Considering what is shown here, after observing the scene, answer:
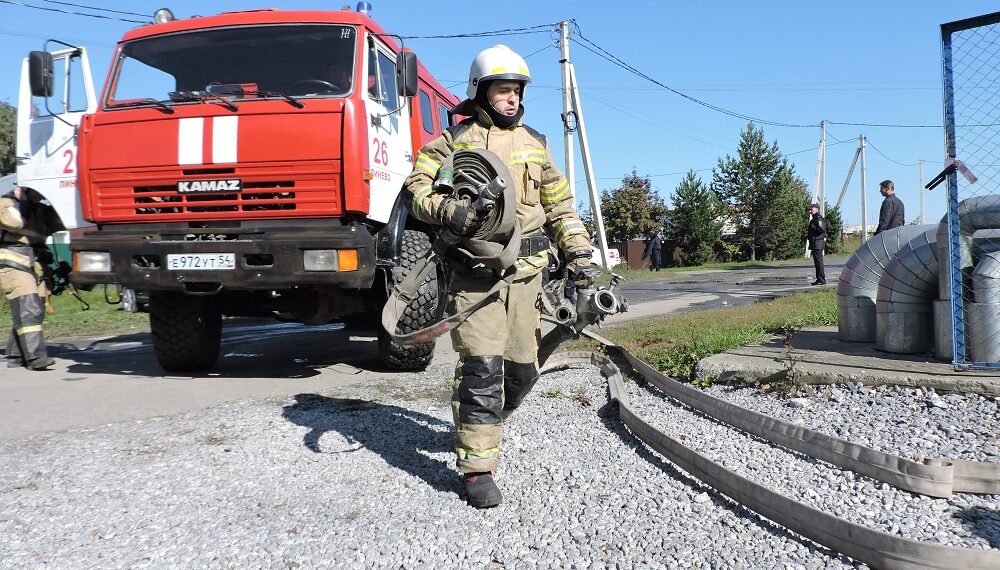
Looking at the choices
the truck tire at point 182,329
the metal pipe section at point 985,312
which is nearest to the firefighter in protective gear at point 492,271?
the metal pipe section at point 985,312

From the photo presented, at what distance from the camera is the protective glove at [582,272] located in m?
3.54

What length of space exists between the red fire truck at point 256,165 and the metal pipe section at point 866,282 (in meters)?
3.26

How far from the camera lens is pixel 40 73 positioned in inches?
229

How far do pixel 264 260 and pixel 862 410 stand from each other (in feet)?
13.6

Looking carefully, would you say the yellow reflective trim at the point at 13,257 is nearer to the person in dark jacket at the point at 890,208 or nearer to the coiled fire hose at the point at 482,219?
the coiled fire hose at the point at 482,219

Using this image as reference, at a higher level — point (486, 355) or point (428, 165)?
point (428, 165)

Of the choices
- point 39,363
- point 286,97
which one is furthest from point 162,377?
point 286,97

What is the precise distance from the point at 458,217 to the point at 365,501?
130 centimetres

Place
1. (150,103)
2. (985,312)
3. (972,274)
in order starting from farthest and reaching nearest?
(150,103)
(972,274)
(985,312)

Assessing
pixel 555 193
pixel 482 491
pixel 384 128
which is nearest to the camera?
pixel 482 491

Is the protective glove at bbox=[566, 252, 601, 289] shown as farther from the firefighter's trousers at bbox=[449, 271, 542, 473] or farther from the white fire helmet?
the white fire helmet

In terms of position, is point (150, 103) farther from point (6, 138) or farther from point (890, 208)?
point (6, 138)

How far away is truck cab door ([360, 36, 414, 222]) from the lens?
550 centimetres

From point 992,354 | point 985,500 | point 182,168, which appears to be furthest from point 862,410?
point 182,168
